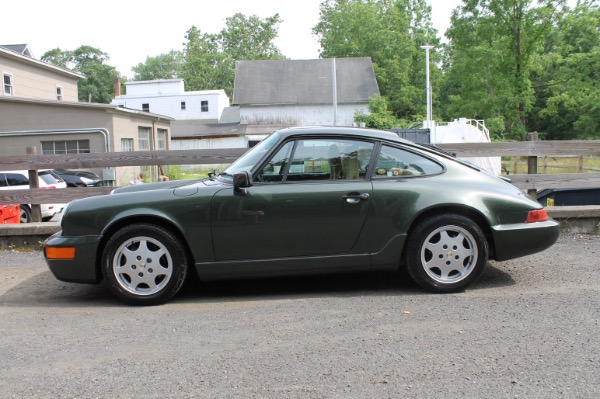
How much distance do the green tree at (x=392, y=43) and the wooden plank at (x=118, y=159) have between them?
49.5 m

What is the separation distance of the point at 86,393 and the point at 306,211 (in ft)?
7.43

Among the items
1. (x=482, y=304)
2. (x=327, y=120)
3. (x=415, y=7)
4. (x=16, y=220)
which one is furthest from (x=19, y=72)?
(x=415, y=7)

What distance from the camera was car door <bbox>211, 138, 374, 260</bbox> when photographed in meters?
4.69

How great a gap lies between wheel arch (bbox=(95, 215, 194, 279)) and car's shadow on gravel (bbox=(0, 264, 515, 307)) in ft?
1.42

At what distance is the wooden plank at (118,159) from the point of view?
7395 millimetres

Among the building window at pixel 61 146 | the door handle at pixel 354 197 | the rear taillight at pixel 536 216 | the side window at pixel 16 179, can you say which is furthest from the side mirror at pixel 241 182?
the building window at pixel 61 146

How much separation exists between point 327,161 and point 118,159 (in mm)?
3804

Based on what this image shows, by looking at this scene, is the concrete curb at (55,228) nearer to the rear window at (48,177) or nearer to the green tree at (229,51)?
the rear window at (48,177)

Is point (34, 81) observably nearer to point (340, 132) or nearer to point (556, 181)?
point (556, 181)

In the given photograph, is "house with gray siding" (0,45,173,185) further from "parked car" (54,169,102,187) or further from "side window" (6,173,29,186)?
"side window" (6,173,29,186)

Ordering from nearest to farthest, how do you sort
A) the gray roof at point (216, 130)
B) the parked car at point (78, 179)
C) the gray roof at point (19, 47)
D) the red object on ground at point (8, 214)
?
the red object on ground at point (8, 214), the parked car at point (78, 179), the gray roof at point (19, 47), the gray roof at point (216, 130)

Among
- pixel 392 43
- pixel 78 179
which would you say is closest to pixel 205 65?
pixel 392 43

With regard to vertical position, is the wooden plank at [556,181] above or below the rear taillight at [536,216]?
above

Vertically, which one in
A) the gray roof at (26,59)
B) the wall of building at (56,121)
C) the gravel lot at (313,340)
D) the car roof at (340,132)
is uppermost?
the gray roof at (26,59)
